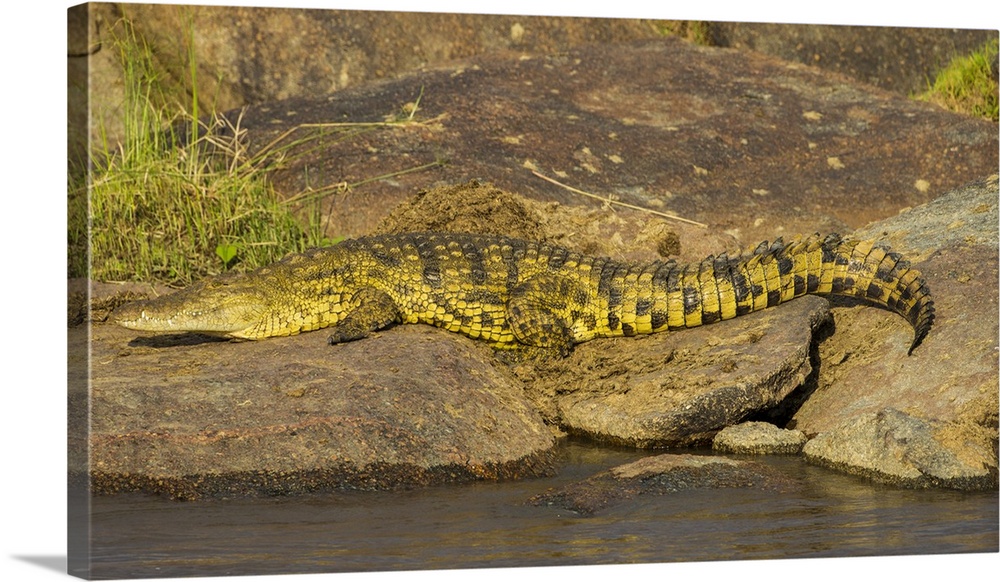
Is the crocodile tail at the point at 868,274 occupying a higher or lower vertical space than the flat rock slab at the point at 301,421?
higher

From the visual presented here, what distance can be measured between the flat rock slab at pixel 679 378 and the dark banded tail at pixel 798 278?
8cm

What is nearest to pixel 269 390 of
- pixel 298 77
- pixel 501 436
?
pixel 501 436

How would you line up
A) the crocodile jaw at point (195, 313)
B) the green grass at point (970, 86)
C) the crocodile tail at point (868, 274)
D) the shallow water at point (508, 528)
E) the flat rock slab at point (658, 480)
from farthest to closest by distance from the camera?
the green grass at point (970, 86), the crocodile tail at point (868, 274), the crocodile jaw at point (195, 313), the flat rock slab at point (658, 480), the shallow water at point (508, 528)

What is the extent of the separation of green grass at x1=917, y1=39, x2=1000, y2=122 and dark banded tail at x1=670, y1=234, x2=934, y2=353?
2.19 m

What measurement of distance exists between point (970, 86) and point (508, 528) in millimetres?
4817

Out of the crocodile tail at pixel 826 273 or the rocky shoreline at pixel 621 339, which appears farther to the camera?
the crocodile tail at pixel 826 273

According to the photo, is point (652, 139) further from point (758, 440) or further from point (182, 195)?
point (182, 195)

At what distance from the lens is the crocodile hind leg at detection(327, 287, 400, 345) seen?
263 inches

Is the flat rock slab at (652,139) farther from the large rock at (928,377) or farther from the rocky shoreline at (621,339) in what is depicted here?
the large rock at (928,377)

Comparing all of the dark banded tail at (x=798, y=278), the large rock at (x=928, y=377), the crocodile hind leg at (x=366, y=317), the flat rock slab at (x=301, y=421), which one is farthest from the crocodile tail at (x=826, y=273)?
the crocodile hind leg at (x=366, y=317)

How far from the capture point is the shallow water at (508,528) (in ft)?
16.6

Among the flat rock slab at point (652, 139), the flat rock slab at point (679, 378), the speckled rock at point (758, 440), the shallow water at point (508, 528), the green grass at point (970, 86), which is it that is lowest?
the shallow water at point (508, 528)

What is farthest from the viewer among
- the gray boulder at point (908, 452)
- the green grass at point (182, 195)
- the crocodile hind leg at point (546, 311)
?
the crocodile hind leg at point (546, 311)

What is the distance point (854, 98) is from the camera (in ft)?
28.2
